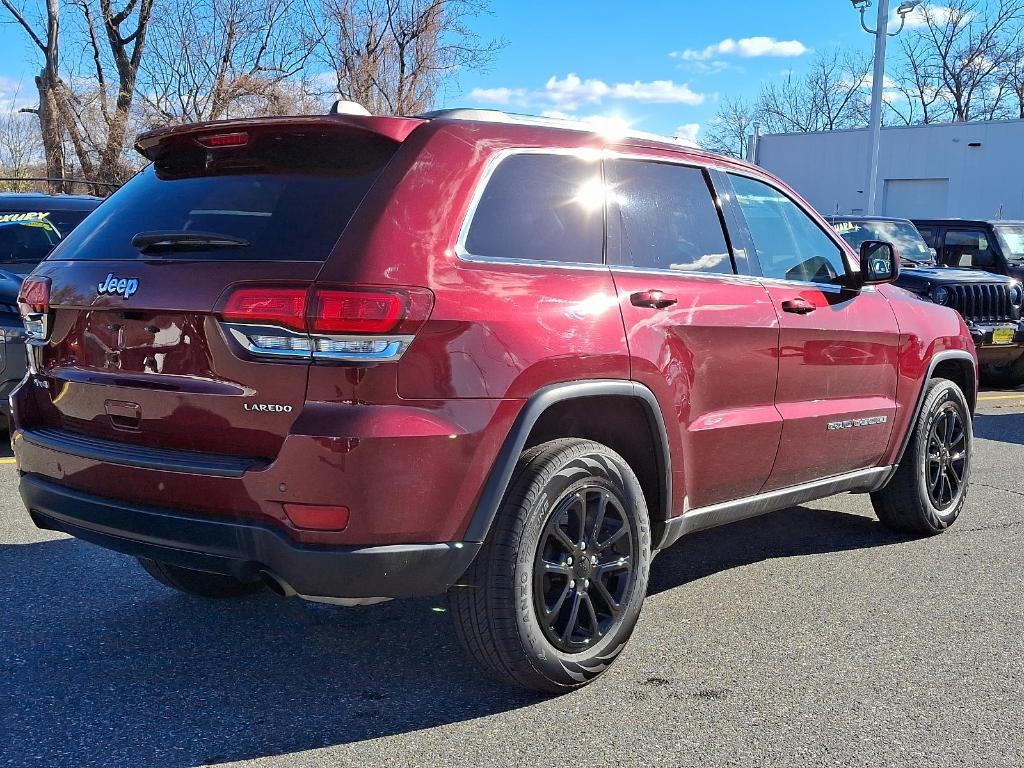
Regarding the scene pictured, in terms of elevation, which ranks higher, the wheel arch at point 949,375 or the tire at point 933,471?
the wheel arch at point 949,375

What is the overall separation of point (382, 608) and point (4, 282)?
13.3 feet

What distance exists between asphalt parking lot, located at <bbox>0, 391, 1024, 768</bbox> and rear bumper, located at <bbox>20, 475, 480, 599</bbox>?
1.54 feet

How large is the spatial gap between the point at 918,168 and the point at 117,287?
36.7 meters

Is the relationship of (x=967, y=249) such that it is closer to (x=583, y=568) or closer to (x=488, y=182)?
(x=583, y=568)

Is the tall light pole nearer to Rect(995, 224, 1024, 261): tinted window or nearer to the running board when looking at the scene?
Rect(995, 224, 1024, 261): tinted window

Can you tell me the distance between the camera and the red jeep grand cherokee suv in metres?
2.98

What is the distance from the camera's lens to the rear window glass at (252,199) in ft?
10.4

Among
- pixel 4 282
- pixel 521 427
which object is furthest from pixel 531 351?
pixel 4 282

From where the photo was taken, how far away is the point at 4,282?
689 cm

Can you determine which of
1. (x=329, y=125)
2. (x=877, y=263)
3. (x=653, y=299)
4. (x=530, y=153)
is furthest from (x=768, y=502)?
(x=329, y=125)

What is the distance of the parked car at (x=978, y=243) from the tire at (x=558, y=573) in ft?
35.9

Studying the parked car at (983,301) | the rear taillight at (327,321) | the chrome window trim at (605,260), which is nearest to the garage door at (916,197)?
the parked car at (983,301)

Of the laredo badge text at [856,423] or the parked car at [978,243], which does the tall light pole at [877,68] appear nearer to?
the parked car at [978,243]

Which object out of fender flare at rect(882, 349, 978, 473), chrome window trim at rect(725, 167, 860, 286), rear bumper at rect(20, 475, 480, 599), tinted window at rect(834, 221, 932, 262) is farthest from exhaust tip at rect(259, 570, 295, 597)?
tinted window at rect(834, 221, 932, 262)
